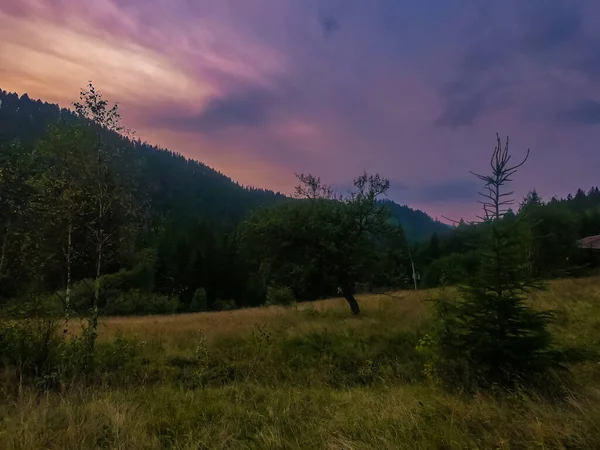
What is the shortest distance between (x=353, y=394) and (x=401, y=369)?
12.4 feet

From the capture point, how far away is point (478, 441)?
12.1 ft

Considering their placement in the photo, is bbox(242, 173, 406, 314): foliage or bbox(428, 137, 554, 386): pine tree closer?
bbox(428, 137, 554, 386): pine tree

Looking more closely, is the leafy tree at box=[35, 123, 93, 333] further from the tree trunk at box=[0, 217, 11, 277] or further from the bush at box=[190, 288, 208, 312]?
the bush at box=[190, 288, 208, 312]

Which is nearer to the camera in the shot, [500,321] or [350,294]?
[500,321]

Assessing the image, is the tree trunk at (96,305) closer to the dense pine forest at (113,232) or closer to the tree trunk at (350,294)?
the dense pine forest at (113,232)

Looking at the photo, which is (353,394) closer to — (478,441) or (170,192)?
(478,441)

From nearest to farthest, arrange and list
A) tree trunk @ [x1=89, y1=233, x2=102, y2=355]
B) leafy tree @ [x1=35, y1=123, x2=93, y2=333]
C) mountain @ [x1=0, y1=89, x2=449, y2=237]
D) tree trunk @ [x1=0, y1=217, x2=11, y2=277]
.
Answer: tree trunk @ [x1=89, y1=233, x2=102, y2=355] → tree trunk @ [x1=0, y1=217, x2=11, y2=277] → leafy tree @ [x1=35, y1=123, x2=93, y2=333] → mountain @ [x1=0, y1=89, x2=449, y2=237]

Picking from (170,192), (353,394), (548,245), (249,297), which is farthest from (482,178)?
(170,192)

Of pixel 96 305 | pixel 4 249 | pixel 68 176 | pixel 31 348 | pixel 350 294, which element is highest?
pixel 68 176

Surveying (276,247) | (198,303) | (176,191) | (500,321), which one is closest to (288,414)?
(500,321)

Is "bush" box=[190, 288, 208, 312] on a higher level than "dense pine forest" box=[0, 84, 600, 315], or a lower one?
lower

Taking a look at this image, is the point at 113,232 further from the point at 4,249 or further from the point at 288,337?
the point at 288,337

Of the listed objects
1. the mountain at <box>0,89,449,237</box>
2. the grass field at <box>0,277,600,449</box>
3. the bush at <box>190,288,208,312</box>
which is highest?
the mountain at <box>0,89,449,237</box>

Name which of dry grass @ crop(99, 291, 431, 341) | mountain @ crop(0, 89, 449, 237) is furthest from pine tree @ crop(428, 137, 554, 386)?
mountain @ crop(0, 89, 449, 237)
